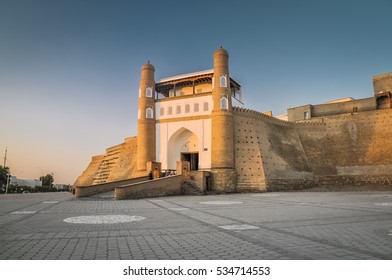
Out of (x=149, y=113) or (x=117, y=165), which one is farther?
(x=117, y=165)

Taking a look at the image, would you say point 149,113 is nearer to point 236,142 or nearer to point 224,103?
point 224,103

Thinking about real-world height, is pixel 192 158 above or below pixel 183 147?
below

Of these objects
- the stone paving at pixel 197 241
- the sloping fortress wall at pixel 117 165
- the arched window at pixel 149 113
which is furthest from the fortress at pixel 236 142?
the stone paving at pixel 197 241

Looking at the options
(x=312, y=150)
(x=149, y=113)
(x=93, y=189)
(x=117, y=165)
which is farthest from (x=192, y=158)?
(x=312, y=150)

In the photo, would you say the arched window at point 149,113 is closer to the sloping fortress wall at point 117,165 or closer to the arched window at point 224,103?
the sloping fortress wall at point 117,165

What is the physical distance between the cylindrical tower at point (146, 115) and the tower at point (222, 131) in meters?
5.95

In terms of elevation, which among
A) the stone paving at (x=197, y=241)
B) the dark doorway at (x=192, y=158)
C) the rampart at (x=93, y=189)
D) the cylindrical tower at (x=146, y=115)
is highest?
the cylindrical tower at (x=146, y=115)

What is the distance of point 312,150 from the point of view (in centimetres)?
3067

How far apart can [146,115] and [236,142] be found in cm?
856

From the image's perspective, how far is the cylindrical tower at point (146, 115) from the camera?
86.1ft

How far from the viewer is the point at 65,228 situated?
18.6 ft

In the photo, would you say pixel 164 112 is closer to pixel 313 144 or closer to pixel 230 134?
pixel 230 134

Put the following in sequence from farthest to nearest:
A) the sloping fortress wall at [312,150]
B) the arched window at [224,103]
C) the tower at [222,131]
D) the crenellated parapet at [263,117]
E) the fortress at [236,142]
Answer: the crenellated parapet at [263,117] → the sloping fortress wall at [312,150] → the arched window at [224,103] → the fortress at [236,142] → the tower at [222,131]

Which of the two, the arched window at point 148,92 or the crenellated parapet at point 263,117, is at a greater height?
the arched window at point 148,92
